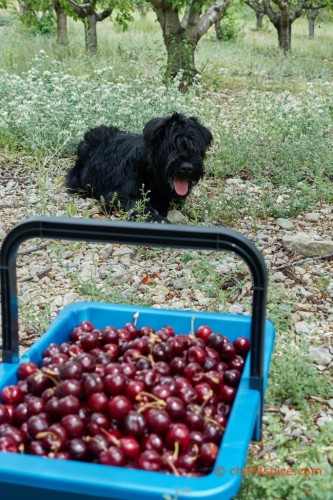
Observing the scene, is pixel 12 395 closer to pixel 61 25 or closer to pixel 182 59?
pixel 182 59

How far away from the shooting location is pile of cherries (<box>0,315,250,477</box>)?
1.84 meters

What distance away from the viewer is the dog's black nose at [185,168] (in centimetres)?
507

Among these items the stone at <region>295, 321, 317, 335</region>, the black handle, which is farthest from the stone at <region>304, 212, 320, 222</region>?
the black handle

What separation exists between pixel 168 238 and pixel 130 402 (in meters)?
0.48

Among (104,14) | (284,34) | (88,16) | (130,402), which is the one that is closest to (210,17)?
(88,16)

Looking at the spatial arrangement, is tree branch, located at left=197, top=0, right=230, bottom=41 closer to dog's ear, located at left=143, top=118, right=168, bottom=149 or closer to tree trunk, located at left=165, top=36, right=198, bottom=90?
tree trunk, located at left=165, top=36, right=198, bottom=90

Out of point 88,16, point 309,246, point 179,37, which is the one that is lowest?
point 309,246

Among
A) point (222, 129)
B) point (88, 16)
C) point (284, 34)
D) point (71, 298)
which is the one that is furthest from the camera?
point (284, 34)

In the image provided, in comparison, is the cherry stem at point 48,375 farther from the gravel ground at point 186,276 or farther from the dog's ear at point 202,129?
the dog's ear at point 202,129

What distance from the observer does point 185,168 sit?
200 inches

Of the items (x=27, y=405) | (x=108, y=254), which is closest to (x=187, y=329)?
(x=27, y=405)

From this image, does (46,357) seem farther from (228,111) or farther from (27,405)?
(228,111)

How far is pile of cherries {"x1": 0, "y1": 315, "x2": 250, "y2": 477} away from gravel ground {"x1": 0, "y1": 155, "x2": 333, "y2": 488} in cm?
122

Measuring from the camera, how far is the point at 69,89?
762cm
